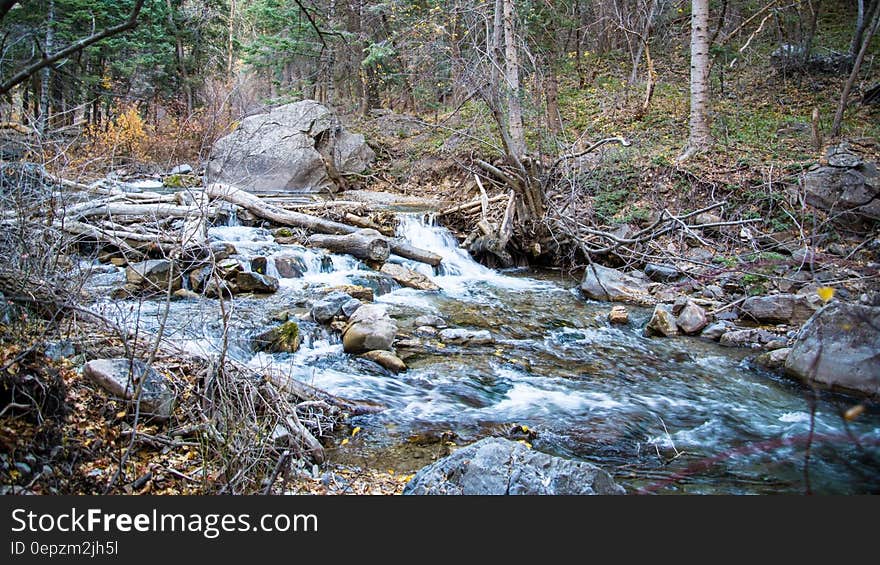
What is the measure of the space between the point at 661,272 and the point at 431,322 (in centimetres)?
449

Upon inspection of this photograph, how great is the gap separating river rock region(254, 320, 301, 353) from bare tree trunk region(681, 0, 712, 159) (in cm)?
959

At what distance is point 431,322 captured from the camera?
302 inches

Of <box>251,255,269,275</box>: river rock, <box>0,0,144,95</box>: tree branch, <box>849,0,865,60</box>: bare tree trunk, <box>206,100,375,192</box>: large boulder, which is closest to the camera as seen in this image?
<box>0,0,144,95</box>: tree branch

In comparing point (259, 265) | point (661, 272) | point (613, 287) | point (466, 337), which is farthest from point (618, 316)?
point (259, 265)

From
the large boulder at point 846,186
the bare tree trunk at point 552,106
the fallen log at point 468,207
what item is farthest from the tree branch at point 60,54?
the bare tree trunk at point 552,106

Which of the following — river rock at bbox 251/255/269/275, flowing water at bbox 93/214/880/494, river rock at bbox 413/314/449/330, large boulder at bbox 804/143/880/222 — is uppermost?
large boulder at bbox 804/143/880/222

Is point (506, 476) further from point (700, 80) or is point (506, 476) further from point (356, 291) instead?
point (700, 80)

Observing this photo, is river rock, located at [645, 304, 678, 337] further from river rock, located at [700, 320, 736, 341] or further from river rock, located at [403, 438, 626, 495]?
river rock, located at [403, 438, 626, 495]

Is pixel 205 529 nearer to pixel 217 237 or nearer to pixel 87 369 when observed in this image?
pixel 87 369

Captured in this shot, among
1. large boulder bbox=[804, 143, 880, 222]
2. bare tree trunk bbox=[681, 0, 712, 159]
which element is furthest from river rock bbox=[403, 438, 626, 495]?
bare tree trunk bbox=[681, 0, 712, 159]

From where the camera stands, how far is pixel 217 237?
34.0 ft

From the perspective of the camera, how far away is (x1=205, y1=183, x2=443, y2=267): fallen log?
35.3ft

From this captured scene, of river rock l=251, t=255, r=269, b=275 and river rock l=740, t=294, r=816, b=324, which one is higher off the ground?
river rock l=251, t=255, r=269, b=275

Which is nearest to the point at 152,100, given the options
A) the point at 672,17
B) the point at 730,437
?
the point at 672,17
